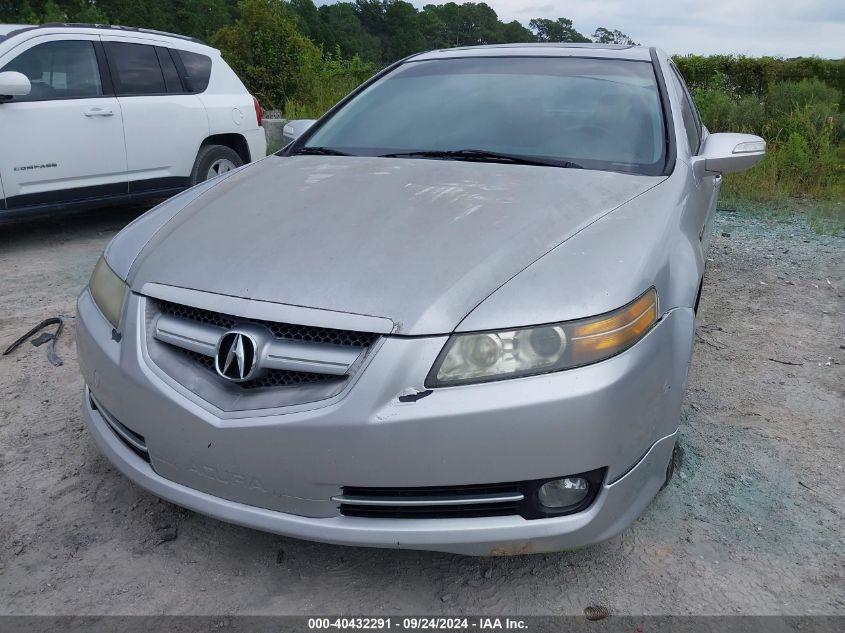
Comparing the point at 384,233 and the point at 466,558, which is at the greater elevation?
the point at 384,233

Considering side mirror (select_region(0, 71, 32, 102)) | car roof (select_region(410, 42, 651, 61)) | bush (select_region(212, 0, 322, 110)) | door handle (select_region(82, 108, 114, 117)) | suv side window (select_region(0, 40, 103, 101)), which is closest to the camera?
car roof (select_region(410, 42, 651, 61))

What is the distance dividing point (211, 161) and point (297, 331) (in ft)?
16.5

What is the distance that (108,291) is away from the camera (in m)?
2.32

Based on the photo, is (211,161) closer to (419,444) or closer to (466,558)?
(466,558)

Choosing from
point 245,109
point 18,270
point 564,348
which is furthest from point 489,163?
point 245,109

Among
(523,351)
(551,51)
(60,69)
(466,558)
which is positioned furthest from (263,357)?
(60,69)

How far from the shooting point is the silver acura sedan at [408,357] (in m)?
1.75

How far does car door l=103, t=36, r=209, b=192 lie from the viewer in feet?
19.0

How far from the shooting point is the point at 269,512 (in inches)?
74.9

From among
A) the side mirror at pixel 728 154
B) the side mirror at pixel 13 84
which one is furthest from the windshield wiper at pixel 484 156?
the side mirror at pixel 13 84

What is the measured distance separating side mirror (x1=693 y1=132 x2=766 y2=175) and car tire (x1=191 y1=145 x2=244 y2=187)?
4301 millimetres

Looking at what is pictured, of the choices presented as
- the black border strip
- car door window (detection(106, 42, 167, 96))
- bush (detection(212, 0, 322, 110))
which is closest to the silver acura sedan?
the black border strip

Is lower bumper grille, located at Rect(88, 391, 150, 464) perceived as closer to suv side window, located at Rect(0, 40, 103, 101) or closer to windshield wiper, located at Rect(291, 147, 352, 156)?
A: windshield wiper, located at Rect(291, 147, 352, 156)

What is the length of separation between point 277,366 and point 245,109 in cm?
546
